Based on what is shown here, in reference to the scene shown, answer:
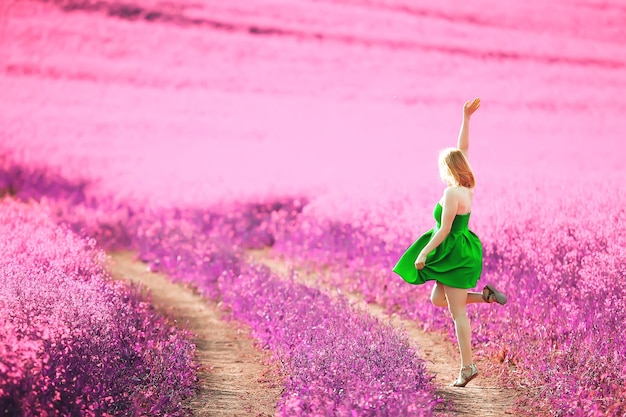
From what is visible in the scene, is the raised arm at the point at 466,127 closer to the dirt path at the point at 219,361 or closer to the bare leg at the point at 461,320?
the bare leg at the point at 461,320

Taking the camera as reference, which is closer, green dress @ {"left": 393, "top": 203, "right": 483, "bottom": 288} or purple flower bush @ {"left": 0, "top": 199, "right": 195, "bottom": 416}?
purple flower bush @ {"left": 0, "top": 199, "right": 195, "bottom": 416}

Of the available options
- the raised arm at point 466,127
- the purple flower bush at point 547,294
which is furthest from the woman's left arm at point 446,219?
the purple flower bush at point 547,294

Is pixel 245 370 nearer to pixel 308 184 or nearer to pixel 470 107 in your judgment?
pixel 470 107

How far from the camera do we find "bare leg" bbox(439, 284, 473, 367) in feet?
18.3

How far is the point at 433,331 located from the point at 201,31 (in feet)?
29.0

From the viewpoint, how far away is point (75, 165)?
1412cm

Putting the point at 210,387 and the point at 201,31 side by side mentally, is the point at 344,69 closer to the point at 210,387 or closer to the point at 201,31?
the point at 201,31

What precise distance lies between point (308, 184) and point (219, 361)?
730 cm

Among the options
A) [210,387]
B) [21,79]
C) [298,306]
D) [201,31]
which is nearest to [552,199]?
[298,306]

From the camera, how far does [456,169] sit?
5500 mm

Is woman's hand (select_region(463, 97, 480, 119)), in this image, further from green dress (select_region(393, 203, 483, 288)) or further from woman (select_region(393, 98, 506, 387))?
green dress (select_region(393, 203, 483, 288))

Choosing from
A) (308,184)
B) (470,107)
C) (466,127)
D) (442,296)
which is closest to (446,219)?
(442,296)

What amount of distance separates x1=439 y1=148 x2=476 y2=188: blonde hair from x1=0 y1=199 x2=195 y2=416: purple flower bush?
7.54 ft

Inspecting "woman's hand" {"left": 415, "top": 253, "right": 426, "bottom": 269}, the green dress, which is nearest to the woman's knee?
the green dress
